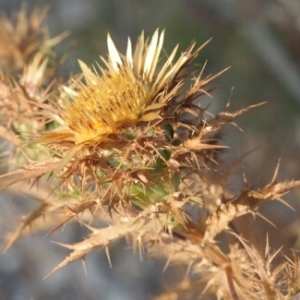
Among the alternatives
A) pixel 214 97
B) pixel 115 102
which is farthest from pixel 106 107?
pixel 214 97

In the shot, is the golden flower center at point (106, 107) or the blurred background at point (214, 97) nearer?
the golden flower center at point (106, 107)

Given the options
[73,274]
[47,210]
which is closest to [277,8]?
[47,210]

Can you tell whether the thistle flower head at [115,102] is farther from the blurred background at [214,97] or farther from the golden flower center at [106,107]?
the blurred background at [214,97]

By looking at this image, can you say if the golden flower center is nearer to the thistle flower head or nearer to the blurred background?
the thistle flower head

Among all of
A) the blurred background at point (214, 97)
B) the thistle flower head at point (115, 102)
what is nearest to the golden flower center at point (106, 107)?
the thistle flower head at point (115, 102)

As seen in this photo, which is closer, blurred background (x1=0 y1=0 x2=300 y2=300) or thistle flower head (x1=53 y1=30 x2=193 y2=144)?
thistle flower head (x1=53 y1=30 x2=193 y2=144)

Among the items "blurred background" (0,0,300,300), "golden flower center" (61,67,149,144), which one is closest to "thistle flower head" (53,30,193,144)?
"golden flower center" (61,67,149,144)

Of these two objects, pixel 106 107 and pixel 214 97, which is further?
pixel 214 97

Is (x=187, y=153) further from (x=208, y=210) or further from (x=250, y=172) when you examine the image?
(x=250, y=172)

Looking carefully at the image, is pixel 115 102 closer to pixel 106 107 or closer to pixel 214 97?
pixel 106 107
